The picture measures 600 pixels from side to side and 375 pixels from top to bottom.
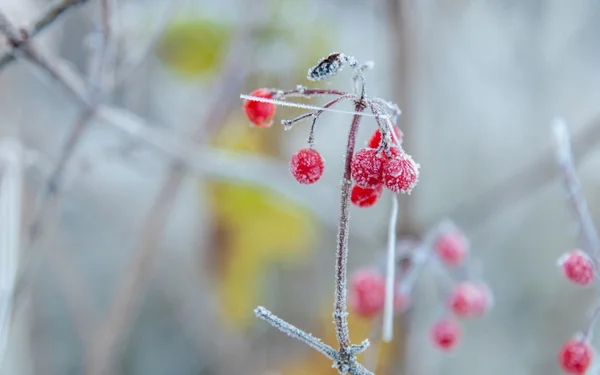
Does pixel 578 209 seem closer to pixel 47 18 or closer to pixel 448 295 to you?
pixel 448 295

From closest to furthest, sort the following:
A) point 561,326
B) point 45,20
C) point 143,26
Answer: point 45,20, point 143,26, point 561,326

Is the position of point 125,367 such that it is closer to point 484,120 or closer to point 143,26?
point 143,26

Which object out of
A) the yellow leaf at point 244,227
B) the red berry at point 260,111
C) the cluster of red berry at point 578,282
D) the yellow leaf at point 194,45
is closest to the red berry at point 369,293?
the cluster of red berry at point 578,282

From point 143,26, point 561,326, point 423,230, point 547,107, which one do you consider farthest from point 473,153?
point 143,26

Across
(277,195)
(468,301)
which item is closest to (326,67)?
(468,301)

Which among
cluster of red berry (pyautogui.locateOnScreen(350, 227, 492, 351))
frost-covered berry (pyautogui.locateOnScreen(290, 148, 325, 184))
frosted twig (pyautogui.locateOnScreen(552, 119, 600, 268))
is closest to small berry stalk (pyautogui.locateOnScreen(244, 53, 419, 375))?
frost-covered berry (pyautogui.locateOnScreen(290, 148, 325, 184))

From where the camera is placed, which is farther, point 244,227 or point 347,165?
point 244,227
